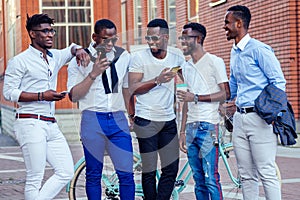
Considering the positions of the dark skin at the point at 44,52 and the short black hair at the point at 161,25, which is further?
the short black hair at the point at 161,25

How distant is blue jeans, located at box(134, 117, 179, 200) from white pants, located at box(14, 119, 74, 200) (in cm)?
75

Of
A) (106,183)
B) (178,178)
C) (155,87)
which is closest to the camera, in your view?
(155,87)

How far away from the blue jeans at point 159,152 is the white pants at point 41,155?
0.75 m

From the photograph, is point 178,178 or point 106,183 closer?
point 106,183

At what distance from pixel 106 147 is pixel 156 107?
601 mm

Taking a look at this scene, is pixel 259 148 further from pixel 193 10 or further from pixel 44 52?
pixel 193 10

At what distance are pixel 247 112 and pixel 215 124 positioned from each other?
1.53 ft

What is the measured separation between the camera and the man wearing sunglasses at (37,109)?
5.45 m

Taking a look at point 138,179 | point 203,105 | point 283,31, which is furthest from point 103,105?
point 283,31

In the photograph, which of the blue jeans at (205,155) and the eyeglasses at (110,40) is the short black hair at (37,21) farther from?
the blue jeans at (205,155)

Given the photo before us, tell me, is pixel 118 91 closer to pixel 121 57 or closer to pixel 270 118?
pixel 121 57

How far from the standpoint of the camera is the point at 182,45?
5.76m

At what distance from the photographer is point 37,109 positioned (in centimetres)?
551

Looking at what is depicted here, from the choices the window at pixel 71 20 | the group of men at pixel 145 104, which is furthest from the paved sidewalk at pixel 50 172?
the window at pixel 71 20
